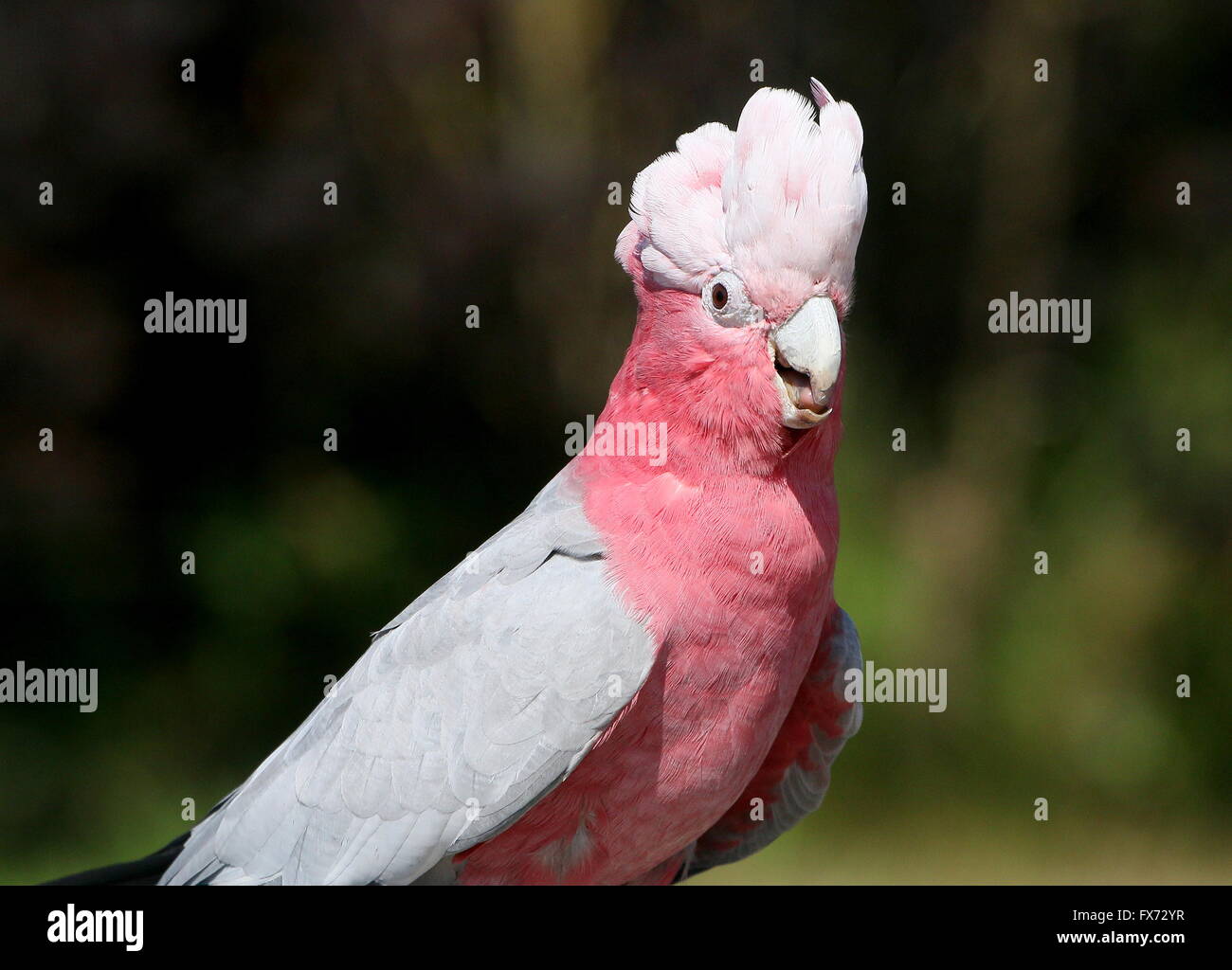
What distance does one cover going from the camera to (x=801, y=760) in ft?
5.84

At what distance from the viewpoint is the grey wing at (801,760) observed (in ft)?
5.53

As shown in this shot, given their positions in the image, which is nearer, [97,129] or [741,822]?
[741,822]

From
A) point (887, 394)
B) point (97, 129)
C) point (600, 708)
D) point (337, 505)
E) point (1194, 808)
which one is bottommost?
point (1194, 808)

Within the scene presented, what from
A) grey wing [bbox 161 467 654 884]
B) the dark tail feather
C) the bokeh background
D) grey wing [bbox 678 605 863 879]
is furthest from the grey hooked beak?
the bokeh background

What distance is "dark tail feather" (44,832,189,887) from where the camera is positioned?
152 centimetres

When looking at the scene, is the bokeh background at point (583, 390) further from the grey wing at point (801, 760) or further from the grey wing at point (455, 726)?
the grey wing at point (455, 726)

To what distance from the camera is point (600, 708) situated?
1368mm

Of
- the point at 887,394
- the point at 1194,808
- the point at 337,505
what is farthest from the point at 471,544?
the point at 1194,808

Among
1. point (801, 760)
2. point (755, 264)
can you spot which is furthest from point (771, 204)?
point (801, 760)

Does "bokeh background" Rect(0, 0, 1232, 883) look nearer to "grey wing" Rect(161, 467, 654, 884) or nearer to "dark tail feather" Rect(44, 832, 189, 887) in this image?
"dark tail feather" Rect(44, 832, 189, 887)

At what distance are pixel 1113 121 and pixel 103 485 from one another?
358 centimetres

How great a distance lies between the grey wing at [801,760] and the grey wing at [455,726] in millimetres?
436

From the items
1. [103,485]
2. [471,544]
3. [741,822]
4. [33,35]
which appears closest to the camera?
[741,822]

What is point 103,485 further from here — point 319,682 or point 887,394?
point 887,394
